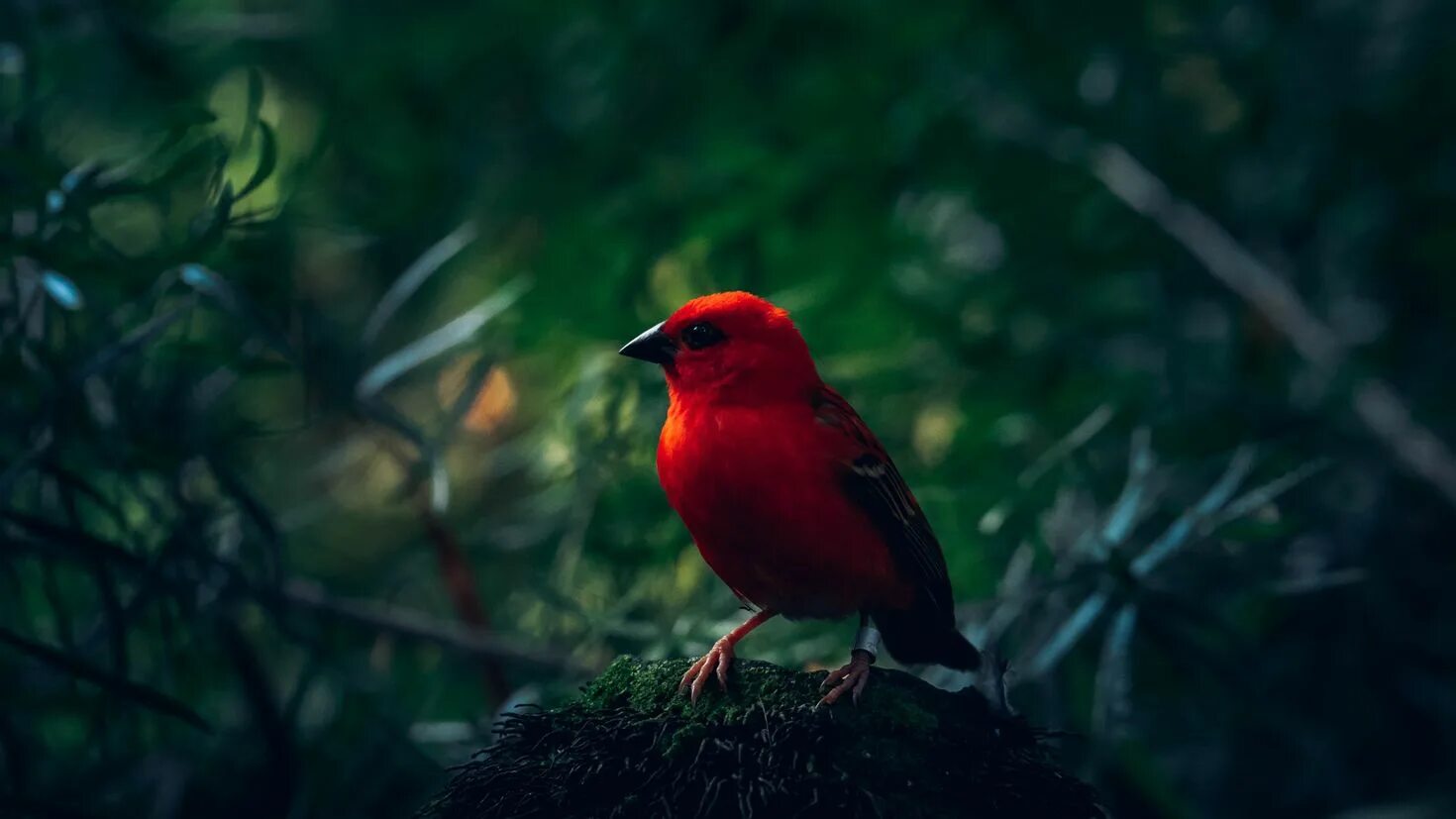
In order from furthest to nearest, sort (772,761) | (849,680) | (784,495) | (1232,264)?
(1232,264) < (784,495) < (849,680) < (772,761)

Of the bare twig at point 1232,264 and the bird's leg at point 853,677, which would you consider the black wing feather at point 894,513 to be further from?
the bare twig at point 1232,264

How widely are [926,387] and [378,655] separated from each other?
2.52 metres

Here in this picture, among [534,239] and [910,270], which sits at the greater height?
[534,239]

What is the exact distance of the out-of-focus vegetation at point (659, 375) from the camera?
11.4 ft

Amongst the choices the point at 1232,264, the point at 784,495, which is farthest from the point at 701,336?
the point at 1232,264

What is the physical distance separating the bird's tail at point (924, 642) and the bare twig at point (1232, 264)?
8.99 ft

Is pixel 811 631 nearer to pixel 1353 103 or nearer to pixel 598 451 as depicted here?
pixel 598 451

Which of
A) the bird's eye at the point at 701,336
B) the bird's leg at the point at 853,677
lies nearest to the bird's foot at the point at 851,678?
the bird's leg at the point at 853,677

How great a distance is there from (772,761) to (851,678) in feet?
0.85

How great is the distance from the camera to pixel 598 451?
14.0 feet

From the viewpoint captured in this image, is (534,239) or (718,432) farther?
(534,239)

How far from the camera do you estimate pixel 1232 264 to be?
5754mm

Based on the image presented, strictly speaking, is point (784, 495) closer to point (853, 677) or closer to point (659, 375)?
point (853, 677)

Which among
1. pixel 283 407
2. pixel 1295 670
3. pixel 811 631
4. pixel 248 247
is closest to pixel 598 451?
pixel 811 631
